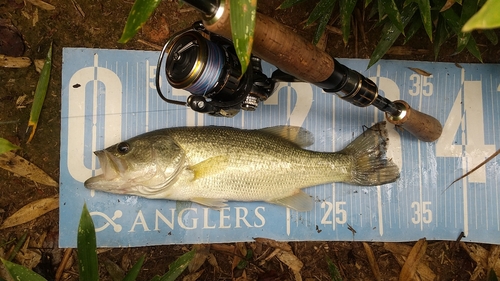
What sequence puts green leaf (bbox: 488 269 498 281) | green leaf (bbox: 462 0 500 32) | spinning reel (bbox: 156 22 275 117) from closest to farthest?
green leaf (bbox: 462 0 500 32), spinning reel (bbox: 156 22 275 117), green leaf (bbox: 488 269 498 281)

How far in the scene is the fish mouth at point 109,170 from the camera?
7.61 ft

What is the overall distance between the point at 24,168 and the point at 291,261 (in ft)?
6.53

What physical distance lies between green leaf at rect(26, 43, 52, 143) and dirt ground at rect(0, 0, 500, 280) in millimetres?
42

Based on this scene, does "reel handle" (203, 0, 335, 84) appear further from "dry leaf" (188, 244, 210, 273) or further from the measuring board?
"dry leaf" (188, 244, 210, 273)

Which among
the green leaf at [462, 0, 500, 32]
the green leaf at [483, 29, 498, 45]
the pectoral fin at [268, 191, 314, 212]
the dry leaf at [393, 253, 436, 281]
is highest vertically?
the green leaf at [483, 29, 498, 45]

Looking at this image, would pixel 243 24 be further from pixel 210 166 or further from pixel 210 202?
pixel 210 202

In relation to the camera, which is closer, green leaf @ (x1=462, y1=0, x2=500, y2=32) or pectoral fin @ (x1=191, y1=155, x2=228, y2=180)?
green leaf @ (x1=462, y1=0, x2=500, y2=32)

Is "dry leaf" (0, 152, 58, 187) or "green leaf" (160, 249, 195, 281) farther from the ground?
"dry leaf" (0, 152, 58, 187)

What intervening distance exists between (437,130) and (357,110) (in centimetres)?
56

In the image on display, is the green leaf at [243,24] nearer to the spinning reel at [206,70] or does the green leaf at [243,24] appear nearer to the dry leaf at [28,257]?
the spinning reel at [206,70]

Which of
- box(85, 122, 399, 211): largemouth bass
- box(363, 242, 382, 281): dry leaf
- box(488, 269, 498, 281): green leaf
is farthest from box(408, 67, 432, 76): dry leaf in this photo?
box(488, 269, 498, 281): green leaf

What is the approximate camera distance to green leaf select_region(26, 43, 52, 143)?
2.55 meters

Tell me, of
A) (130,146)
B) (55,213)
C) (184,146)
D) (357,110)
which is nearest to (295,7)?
(357,110)

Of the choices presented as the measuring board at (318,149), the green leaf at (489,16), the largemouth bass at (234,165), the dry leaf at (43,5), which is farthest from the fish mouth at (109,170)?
the green leaf at (489,16)
